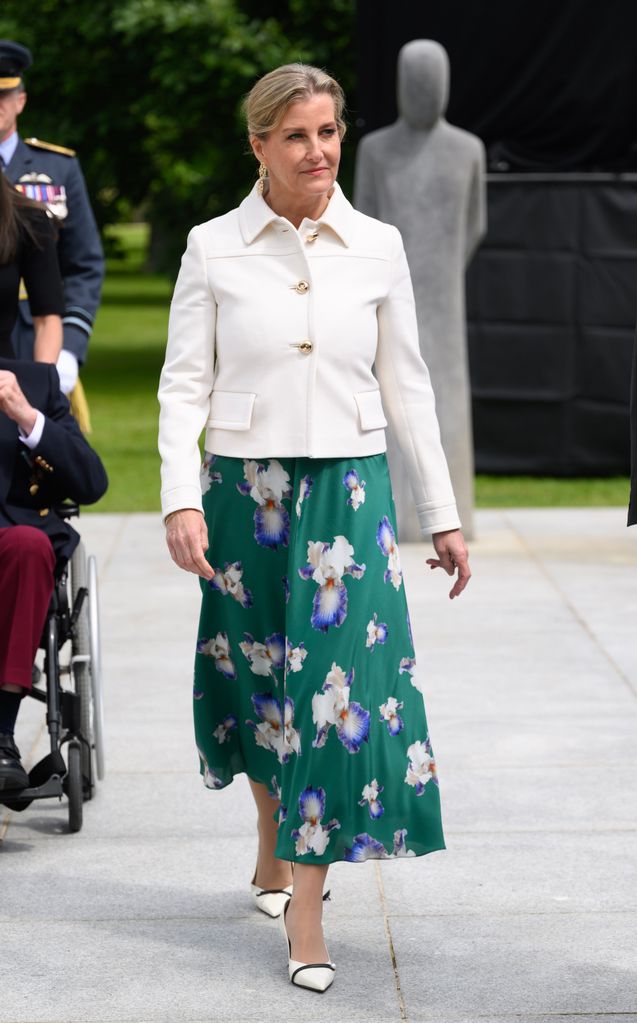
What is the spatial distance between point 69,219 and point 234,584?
8.53 feet

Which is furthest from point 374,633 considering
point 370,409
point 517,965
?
point 517,965

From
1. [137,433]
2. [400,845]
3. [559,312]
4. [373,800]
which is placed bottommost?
[137,433]

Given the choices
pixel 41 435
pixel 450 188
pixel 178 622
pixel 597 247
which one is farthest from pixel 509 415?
pixel 41 435

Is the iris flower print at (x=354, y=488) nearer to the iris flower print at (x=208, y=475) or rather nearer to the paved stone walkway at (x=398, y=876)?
the iris flower print at (x=208, y=475)

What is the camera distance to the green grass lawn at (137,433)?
11773 millimetres

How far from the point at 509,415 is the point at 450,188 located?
12.1 feet

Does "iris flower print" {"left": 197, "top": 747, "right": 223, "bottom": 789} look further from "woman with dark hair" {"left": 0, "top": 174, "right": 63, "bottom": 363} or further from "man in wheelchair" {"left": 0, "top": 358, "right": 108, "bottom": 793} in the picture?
"woman with dark hair" {"left": 0, "top": 174, "right": 63, "bottom": 363}

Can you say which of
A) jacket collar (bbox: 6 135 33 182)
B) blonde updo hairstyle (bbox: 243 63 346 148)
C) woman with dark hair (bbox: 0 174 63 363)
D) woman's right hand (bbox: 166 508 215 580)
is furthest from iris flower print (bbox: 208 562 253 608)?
jacket collar (bbox: 6 135 33 182)

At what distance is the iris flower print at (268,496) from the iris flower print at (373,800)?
54 centimetres

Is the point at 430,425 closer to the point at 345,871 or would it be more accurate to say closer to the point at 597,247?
the point at 345,871

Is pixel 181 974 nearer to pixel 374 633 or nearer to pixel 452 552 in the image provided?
pixel 374 633

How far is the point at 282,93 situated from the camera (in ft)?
12.0

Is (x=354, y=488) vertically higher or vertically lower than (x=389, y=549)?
higher

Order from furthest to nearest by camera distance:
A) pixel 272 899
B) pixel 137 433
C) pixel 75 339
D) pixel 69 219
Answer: pixel 137 433 → pixel 69 219 → pixel 75 339 → pixel 272 899
